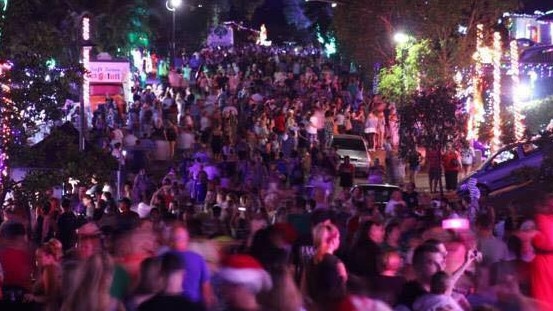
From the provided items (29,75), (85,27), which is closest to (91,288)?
(29,75)

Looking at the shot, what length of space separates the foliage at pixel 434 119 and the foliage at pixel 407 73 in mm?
4847

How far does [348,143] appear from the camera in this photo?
31594mm

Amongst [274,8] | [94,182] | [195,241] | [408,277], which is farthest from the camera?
[274,8]

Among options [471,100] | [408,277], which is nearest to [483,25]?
[471,100]

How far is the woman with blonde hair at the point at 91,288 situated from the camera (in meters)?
7.07

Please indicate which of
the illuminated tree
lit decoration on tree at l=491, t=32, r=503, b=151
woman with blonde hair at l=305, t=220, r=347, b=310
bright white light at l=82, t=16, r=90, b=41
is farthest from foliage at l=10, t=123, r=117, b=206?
lit decoration on tree at l=491, t=32, r=503, b=151

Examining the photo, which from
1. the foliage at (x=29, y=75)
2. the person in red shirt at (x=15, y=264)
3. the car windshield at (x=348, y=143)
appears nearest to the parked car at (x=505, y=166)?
the car windshield at (x=348, y=143)

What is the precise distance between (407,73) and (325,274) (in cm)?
2914

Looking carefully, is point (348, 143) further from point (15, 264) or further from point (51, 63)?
point (15, 264)

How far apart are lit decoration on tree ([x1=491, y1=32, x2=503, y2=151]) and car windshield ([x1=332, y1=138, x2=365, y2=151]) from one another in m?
3.83

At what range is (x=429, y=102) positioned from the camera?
29.6 m

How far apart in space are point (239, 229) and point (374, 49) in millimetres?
29014

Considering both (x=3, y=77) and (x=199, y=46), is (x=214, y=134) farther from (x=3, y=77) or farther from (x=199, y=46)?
(x=199, y=46)

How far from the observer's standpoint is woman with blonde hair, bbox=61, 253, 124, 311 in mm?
7074
